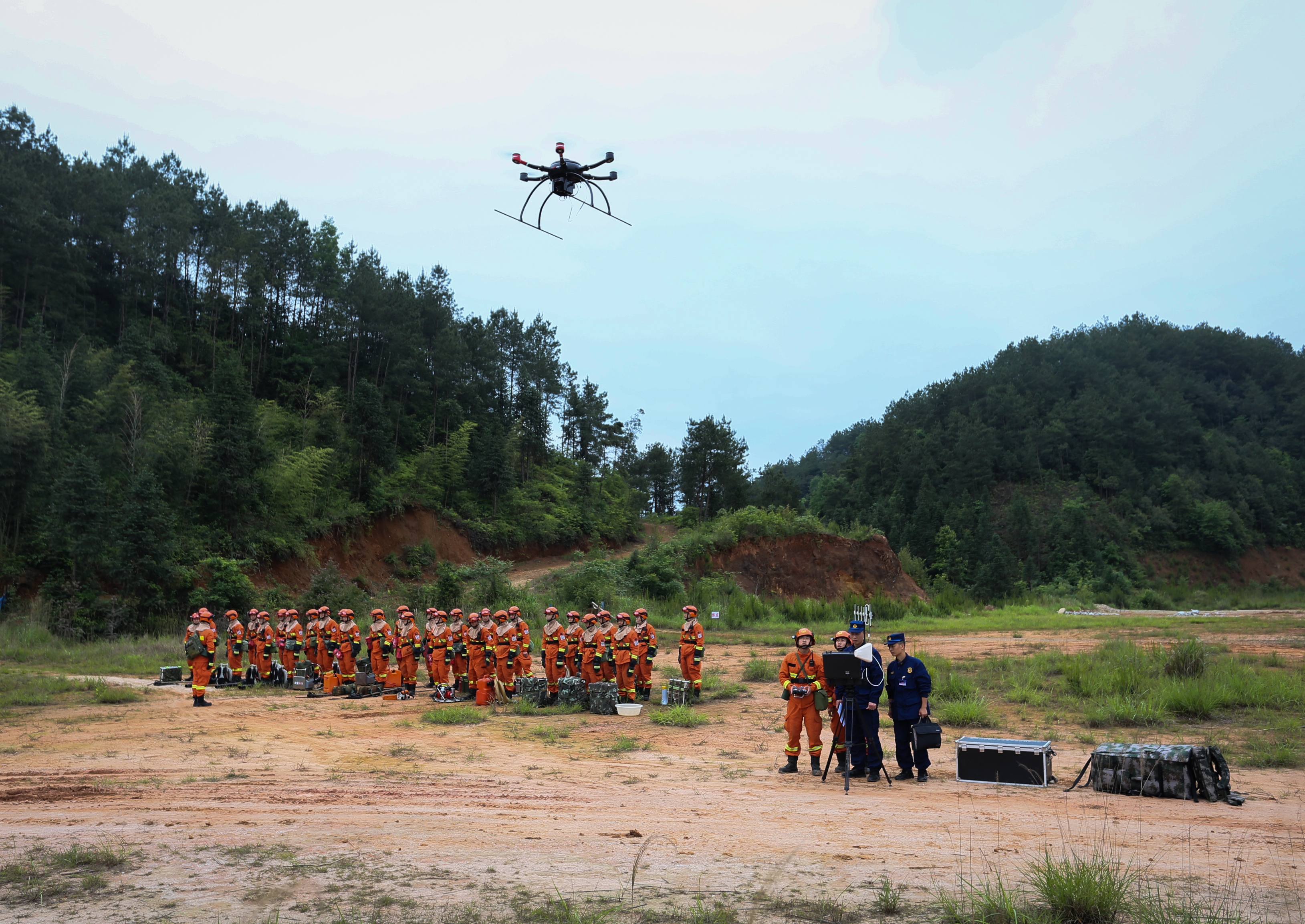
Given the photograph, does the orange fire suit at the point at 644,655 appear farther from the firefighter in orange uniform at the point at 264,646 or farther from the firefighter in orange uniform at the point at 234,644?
the firefighter in orange uniform at the point at 234,644

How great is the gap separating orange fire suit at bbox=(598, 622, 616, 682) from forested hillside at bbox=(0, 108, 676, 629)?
69.9ft

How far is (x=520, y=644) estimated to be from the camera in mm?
17875

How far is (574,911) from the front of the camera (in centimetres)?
554

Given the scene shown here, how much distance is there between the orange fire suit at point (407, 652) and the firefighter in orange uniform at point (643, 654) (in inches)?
210

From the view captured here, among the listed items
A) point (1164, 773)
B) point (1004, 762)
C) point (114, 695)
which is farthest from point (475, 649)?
point (1164, 773)

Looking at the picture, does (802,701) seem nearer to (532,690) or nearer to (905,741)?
(905,741)

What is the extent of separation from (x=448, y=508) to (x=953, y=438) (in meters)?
73.3

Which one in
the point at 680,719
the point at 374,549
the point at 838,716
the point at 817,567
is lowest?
the point at 680,719

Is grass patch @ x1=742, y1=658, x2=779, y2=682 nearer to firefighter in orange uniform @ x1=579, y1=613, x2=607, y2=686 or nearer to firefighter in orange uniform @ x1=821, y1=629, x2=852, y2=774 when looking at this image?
firefighter in orange uniform @ x1=579, y1=613, x2=607, y2=686

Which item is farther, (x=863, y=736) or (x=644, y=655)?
(x=644, y=655)

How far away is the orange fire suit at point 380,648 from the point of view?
63.0ft

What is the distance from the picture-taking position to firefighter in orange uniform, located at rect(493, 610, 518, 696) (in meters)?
17.6

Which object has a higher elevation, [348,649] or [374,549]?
[374,549]

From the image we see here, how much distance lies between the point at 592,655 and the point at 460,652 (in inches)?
128
